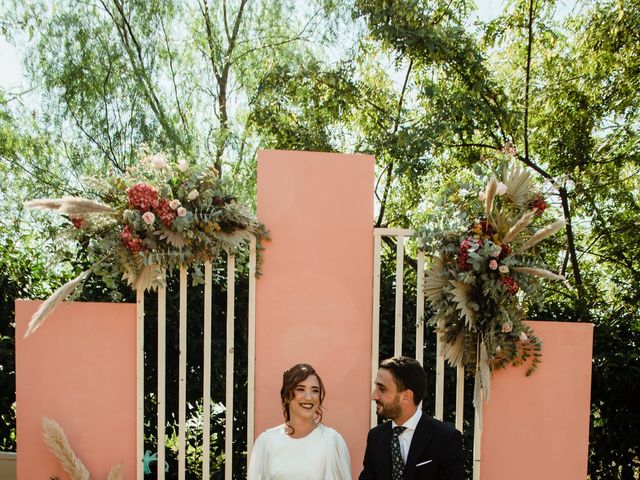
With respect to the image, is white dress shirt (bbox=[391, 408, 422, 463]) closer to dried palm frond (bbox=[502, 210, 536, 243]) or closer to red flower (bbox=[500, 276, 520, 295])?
red flower (bbox=[500, 276, 520, 295])

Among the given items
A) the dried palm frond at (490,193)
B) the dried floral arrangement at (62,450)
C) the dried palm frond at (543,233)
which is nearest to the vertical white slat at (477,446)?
the dried palm frond at (543,233)

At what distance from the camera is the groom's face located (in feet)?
9.11

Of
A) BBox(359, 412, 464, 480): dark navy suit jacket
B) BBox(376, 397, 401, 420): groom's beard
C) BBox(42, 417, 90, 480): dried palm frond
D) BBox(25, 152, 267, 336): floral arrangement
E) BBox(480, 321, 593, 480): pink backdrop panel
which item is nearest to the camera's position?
BBox(359, 412, 464, 480): dark navy suit jacket

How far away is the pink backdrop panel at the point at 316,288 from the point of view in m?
3.25

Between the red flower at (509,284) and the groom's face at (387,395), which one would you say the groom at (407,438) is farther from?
the red flower at (509,284)

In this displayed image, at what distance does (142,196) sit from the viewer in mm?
2979

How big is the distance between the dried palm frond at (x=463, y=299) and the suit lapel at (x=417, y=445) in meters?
0.55

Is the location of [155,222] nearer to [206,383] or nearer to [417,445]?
[206,383]

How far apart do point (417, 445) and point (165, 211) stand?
161 cm

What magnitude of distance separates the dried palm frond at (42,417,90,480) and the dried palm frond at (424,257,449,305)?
1.99m

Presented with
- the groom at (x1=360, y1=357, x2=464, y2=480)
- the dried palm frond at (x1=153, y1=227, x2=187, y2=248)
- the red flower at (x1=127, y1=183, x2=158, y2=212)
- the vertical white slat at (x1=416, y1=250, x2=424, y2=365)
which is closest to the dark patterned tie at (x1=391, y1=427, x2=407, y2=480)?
the groom at (x1=360, y1=357, x2=464, y2=480)

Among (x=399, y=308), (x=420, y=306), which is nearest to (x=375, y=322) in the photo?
(x=399, y=308)

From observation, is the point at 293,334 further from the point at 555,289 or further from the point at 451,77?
the point at 451,77

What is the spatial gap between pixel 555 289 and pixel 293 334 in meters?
3.03
